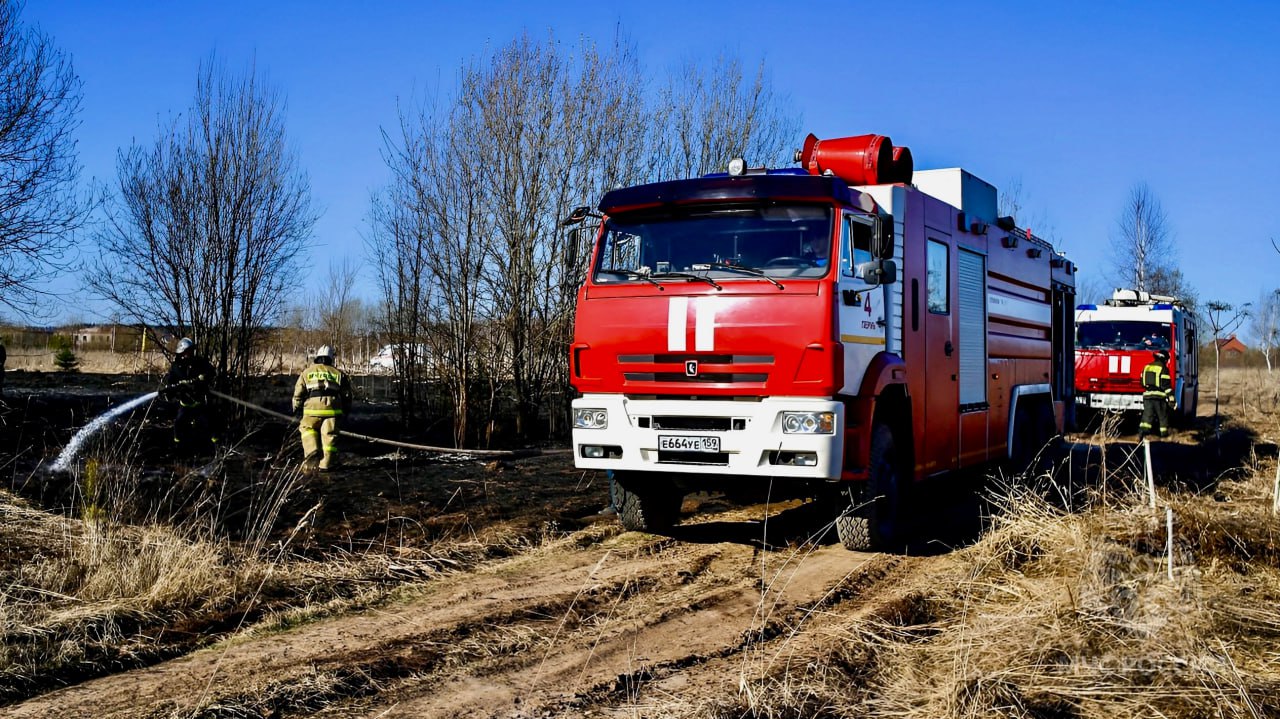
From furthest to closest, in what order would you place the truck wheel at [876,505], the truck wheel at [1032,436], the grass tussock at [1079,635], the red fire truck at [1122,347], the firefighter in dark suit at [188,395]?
the red fire truck at [1122,347] < the firefighter in dark suit at [188,395] < the truck wheel at [1032,436] < the truck wheel at [876,505] < the grass tussock at [1079,635]

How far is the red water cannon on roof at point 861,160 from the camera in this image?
28.0 feet

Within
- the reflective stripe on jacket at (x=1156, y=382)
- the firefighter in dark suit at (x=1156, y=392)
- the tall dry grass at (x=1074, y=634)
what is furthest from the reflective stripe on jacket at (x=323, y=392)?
the reflective stripe on jacket at (x=1156, y=382)

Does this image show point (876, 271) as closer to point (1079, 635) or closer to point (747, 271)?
point (747, 271)

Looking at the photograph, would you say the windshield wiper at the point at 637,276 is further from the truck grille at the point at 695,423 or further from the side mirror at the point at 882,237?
the side mirror at the point at 882,237

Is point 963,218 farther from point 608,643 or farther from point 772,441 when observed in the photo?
point 608,643

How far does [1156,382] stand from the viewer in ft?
59.4

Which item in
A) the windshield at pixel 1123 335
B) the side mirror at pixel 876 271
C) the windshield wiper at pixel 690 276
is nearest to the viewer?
the windshield wiper at pixel 690 276

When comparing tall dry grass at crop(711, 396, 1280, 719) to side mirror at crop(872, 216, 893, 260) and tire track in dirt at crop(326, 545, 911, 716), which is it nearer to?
tire track in dirt at crop(326, 545, 911, 716)

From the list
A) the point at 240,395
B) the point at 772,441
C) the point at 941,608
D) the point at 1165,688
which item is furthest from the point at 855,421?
the point at 240,395

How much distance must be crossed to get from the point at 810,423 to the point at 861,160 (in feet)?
9.31

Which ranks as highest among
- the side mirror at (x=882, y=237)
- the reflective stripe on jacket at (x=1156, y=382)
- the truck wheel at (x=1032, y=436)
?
the side mirror at (x=882, y=237)

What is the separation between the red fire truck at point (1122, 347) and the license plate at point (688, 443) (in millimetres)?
15803

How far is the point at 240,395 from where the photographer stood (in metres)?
15.9

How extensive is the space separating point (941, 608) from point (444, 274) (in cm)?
1173
